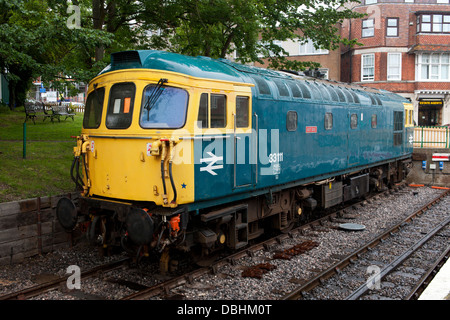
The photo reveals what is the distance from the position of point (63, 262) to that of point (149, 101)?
386cm

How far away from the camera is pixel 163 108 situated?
23.4 feet

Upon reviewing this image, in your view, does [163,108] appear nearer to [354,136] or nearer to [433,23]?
[354,136]

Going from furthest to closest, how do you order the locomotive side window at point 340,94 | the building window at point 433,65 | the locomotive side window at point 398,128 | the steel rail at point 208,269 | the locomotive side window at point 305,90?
the building window at point 433,65
the locomotive side window at point 398,128
the locomotive side window at point 340,94
the locomotive side window at point 305,90
the steel rail at point 208,269

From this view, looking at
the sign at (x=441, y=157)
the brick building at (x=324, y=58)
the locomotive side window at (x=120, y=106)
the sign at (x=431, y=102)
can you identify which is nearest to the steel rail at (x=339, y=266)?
the locomotive side window at (x=120, y=106)

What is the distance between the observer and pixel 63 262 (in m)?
8.54

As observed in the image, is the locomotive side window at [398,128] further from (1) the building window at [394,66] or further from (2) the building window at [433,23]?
(2) the building window at [433,23]

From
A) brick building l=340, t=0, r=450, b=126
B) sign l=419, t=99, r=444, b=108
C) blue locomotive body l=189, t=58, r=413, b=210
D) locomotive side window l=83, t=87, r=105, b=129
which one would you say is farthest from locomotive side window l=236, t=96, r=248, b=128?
sign l=419, t=99, r=444, b=108

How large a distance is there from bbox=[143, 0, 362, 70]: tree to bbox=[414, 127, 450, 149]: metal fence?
9.01 metres

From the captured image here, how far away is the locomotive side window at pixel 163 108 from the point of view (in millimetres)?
7090

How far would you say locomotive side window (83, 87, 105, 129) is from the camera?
790 cm

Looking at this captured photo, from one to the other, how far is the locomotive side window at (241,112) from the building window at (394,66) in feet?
86.6

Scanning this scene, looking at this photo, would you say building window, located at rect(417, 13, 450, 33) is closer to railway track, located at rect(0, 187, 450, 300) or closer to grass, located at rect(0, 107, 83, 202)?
railway track, located at rect(0, 187, 450, 300)

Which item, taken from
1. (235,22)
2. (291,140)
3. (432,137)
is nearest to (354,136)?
(291,140)

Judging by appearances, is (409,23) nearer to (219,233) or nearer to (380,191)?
(380,191)
